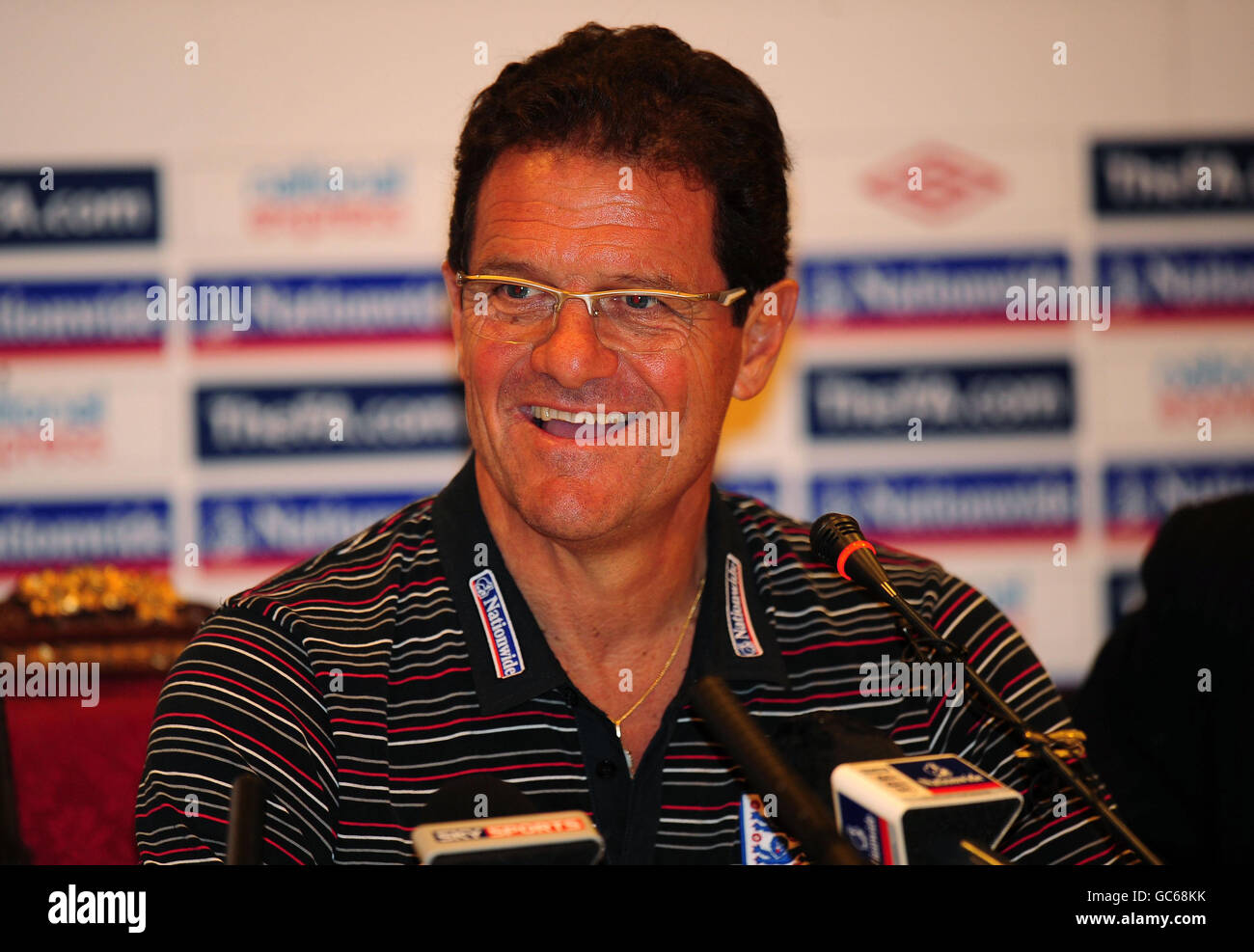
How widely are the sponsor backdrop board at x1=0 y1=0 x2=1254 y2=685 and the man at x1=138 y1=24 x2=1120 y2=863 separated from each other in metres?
2.11

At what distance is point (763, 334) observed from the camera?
81.4 inches

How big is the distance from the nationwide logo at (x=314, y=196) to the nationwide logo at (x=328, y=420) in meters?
0.48

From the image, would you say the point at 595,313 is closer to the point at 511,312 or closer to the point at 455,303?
the point at 511,312

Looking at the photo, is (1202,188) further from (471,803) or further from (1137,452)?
(471,803)

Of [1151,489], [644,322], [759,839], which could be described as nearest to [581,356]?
[644,322]

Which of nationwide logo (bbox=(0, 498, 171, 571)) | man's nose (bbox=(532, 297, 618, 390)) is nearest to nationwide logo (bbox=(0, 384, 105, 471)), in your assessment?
nationwide logo (bbox=(0, 498, 171, 571))

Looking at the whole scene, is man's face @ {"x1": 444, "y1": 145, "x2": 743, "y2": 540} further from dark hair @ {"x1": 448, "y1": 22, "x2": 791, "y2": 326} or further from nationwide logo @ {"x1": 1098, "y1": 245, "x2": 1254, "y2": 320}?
nationwide logo @ {"x1": 1098, "y1": 245, "x2": 1254, "y2": 320}

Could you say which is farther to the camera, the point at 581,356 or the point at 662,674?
the point at 662,674

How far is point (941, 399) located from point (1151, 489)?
71 centimetres

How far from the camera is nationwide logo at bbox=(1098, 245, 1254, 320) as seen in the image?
4.18 meters

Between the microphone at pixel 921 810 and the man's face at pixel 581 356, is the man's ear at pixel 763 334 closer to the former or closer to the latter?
the man's face at pixel 581 356

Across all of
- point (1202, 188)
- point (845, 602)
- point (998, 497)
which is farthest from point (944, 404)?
point (845, 602)

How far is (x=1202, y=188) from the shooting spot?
4.22 m

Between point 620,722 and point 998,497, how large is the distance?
8.45 ft
